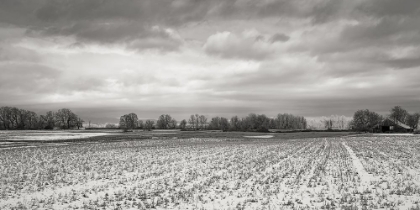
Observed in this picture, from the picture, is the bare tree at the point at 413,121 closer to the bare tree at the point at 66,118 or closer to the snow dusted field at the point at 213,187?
the snow dusted field at the point at 213,187

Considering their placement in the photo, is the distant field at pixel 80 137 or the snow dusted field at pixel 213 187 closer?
the snow dusted field at pixel 213 187

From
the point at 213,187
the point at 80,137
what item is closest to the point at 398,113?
the point at 80,137

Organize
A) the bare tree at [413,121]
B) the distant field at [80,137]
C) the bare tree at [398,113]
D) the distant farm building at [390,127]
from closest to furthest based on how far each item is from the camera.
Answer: the distant field at [80,137], the distant farm building at [390,127], the bare tree at [398,113], the bare tree at [413,121]

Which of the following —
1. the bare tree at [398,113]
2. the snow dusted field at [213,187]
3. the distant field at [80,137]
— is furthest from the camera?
the bare tree at [398,113]

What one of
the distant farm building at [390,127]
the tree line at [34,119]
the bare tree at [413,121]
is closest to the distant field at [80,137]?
the distant farm building at [390,127]

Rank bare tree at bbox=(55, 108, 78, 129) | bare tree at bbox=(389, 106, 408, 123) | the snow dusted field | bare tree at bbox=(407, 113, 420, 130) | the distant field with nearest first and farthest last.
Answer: the snow dusted field < the distant field < bare tree at bbox=(389, 106, 408, 123) < bare tree at bbox=(407, 113, 420, 130) < bare tree at bbox=(55, 108, 78, 129)

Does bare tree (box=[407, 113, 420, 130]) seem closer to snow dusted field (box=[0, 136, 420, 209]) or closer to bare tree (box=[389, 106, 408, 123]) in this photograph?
bare tree (box=[389, 106, 408, 123])

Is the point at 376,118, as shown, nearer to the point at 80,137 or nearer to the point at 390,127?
the point at 390,127

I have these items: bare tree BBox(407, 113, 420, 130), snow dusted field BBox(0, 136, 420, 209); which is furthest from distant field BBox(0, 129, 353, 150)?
bare tree BBox(407, 113, 420, 130)

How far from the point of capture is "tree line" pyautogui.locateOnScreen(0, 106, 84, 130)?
525ft

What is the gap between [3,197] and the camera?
43.5 ft

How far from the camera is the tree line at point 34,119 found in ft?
525

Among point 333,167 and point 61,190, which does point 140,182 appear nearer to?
point 61,190

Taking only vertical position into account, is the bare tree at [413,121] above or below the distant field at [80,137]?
above
